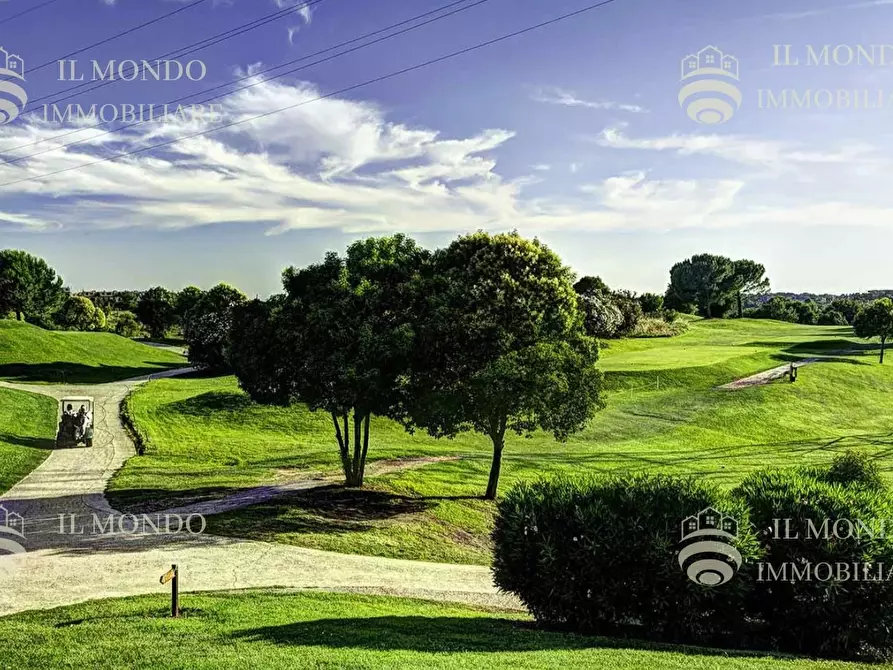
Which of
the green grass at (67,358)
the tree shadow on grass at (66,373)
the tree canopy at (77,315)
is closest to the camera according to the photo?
the tree shadow on grass at (66,373)

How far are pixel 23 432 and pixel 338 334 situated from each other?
2563 centimetres

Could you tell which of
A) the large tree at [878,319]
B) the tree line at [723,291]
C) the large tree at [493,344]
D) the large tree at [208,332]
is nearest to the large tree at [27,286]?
the large tree at [208,332]

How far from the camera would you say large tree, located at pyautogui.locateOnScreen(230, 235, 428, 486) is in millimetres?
26375

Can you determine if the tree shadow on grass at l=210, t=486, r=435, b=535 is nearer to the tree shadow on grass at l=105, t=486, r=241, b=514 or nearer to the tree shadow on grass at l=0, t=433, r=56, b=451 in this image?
the tree shadow on grass at l=105, t=486, r=241, b=514

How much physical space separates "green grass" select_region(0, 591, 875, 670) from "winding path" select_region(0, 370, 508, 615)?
5.85ft

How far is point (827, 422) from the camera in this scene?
53531mm

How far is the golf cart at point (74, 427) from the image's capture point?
3728 cm

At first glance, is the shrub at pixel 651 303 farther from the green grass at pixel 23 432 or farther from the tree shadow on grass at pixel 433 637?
the tree shadow on grass at pixel 433 637

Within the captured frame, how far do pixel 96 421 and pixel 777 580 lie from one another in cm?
4301

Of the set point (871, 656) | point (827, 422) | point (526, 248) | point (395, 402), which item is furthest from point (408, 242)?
point (827, 422)

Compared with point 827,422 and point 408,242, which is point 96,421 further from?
point 827,422

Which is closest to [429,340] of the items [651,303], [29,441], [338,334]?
[338,334]

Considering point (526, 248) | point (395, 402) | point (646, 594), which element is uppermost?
point (526, 248)

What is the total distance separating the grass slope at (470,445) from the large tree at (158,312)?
71918 millimetres
